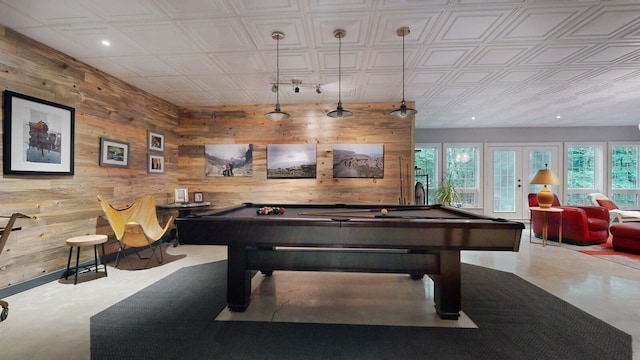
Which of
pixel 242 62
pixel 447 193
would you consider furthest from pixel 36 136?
pixel 447 193

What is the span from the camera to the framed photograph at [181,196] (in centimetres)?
519

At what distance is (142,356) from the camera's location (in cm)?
180

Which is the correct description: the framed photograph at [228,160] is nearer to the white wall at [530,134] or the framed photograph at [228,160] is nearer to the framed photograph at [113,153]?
the framed photograph at [113,153]

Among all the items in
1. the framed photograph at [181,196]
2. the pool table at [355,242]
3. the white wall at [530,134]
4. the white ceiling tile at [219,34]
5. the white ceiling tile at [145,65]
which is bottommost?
the pool table at [355,242]

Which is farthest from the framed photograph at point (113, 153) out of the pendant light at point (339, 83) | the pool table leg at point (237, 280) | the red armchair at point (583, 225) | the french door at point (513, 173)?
the french door at point (513, 173)

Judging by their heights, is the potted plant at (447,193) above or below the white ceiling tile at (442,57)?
below

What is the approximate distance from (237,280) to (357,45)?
8.86 feet

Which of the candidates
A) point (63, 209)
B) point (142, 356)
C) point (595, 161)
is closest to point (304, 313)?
point (142, 356)

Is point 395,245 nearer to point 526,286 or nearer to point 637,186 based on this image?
point 526,286

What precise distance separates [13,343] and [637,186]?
1188cm

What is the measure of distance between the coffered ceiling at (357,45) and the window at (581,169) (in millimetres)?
3042

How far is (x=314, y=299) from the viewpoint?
2.71 metres

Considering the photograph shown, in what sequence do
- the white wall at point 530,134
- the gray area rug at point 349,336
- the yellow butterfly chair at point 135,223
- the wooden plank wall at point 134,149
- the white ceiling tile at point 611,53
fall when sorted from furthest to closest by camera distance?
the white wall at point 530,134 → the yellow butterfly chair at point 135,223 → the white ceiling tile at point 611,53 → the wooden plank wall at point 134,149 → the gray area rug at point 349,336

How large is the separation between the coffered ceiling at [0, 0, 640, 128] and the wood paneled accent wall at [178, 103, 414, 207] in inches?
18.7
